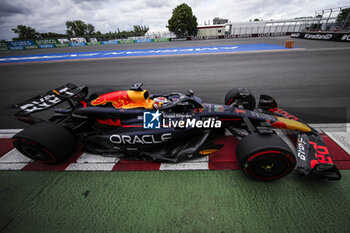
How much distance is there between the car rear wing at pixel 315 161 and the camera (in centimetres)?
184

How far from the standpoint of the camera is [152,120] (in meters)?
2.33

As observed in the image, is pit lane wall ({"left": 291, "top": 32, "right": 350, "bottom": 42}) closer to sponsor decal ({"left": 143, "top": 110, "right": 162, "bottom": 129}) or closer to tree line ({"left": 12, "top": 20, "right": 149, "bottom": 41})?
sponsor decal ({"left": 143, "top": 110, "right": 162, "bottom": 129})

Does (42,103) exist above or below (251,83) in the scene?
above

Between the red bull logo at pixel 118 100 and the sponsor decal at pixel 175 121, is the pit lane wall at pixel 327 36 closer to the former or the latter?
the sponsor decal at pixel 175 121

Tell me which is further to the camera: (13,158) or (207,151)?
(13,158)

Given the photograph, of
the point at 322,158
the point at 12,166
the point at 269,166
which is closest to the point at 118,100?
the point at 12,166

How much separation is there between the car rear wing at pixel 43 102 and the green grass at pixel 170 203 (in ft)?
3.37

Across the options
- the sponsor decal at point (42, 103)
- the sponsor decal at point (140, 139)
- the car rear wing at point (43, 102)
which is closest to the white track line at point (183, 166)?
the sponsor decal at point (140, 139)

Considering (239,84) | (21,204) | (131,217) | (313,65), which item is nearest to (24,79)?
(21,204)

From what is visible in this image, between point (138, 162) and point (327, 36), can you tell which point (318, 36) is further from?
point (138, 162)

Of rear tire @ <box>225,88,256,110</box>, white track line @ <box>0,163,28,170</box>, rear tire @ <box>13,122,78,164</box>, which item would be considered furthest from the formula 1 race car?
rear tire @ <box>225,88,256,110</box>

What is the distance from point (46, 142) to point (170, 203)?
195cm

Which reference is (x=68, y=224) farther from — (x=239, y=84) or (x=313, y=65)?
(x=313, y=65)

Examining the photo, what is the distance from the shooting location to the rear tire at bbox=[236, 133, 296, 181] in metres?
1.73
